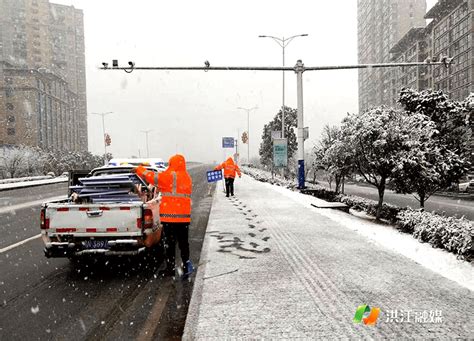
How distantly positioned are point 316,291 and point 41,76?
385ft

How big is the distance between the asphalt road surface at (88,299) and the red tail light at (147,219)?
763 mm

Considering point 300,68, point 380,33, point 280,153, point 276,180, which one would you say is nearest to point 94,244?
point 300,68

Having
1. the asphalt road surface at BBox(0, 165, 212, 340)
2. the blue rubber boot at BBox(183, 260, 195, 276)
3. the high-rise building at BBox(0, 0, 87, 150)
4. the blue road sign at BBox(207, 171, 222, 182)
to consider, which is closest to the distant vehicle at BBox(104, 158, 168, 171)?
the asphalt road surface at BBox(0, 165, 212, 340)

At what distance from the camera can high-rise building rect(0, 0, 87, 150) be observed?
318 feet

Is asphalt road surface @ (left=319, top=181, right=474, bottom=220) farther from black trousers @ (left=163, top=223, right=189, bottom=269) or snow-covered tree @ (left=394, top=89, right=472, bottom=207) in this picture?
black trousers @ (left=163, top=223, right=189, bottom=269)

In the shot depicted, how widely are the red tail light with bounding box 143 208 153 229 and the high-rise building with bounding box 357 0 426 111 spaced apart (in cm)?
10199

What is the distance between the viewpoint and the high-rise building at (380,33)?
10244 centimetres

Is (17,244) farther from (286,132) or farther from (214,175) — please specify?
(286,132)

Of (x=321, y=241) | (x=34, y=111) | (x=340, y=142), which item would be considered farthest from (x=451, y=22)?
(x=34, y=111)

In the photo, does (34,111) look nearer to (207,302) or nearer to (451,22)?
(451,22)

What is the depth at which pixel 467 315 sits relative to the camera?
4.05 meters

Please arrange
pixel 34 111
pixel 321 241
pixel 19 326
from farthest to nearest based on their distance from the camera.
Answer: pixel 34 111
pixel 321 241
pixel 19 326

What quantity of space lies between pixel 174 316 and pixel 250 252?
9.13 ft

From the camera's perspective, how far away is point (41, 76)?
347 ft
